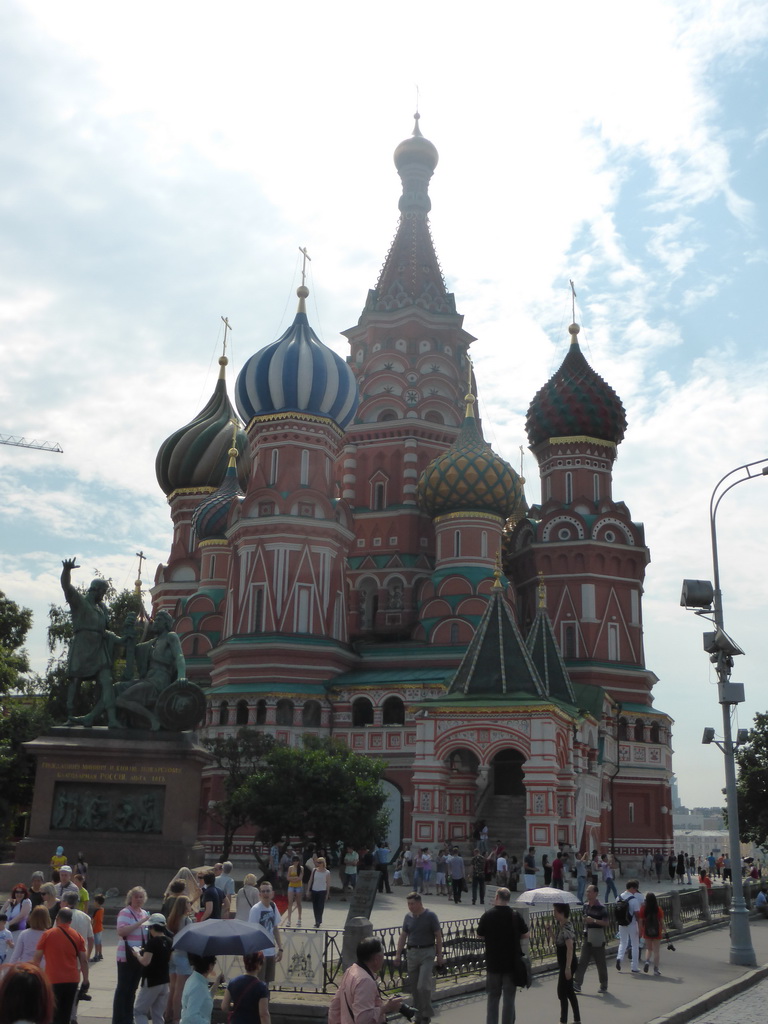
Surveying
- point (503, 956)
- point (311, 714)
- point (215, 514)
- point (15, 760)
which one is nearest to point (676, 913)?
point (503, 956)

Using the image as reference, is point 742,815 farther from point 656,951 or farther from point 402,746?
point 656,951

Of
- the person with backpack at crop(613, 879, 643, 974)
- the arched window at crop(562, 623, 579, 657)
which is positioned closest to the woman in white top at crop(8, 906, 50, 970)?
the person with backpack at crop(613, 879, 643, 974)

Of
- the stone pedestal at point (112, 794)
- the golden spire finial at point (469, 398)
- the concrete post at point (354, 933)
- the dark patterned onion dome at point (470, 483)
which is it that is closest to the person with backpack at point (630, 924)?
the concrete post at point (354, 933)

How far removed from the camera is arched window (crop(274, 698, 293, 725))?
3647 centimetres

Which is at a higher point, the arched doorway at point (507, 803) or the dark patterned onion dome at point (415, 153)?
the dark patterned onion dome at point (415, 153)

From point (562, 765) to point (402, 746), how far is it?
649cm

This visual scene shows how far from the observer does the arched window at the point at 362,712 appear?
1444 inches

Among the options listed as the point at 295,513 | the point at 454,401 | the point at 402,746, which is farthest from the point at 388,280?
the point at 402,746

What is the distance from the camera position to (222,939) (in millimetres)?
7117

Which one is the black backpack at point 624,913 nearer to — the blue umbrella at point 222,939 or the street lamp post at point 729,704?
the street lamp post at point 729,704

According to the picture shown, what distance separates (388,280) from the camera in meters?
49.2

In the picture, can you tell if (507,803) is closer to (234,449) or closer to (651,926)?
(651,926)

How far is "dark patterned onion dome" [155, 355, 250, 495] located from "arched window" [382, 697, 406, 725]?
16856 mm

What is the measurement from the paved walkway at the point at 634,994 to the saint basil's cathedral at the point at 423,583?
12770 millimetres
